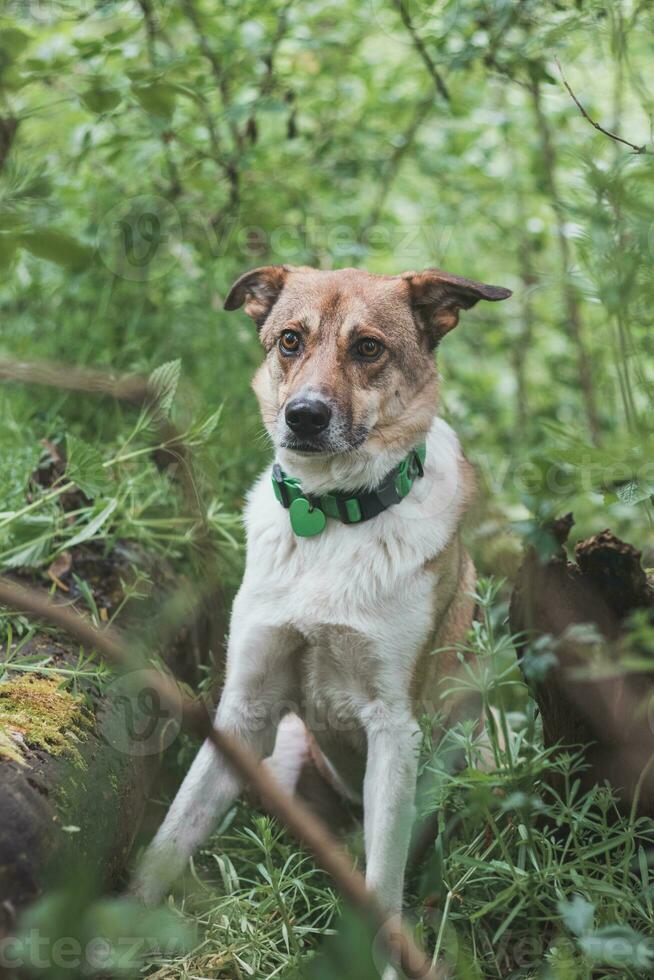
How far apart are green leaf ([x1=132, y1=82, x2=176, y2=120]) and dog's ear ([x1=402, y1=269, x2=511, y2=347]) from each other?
108 centimetres

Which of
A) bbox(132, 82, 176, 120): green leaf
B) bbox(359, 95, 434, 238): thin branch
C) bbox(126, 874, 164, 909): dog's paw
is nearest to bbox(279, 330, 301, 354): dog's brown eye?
bbox(132, 82, 176, 120): green leaf

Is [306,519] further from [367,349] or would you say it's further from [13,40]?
[13,40]

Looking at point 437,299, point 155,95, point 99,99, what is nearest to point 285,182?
point 99,99

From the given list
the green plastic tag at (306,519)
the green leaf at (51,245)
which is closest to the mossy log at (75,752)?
the green plastic tag at (306,519)

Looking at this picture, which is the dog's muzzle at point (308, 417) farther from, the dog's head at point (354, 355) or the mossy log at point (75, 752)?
the mossy log at point (75, 752)

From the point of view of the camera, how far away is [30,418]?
3881mm

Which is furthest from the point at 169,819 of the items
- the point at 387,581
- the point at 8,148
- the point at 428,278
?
the point at 8,148

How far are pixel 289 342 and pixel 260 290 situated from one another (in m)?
0.33

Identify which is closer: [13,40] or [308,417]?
[308,417]

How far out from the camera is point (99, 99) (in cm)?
339

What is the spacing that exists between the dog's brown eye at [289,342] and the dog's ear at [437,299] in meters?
0.38

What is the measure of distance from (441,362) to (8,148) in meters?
3.17

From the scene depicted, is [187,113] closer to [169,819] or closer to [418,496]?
[418,496]

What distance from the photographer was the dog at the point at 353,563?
2590 millimetres
